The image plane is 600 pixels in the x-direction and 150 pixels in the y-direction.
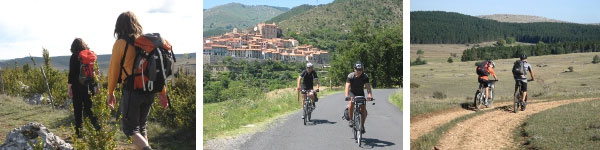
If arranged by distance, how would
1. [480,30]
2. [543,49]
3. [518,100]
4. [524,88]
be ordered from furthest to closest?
1. [480,30]
2. [543,49]
3. [518,100]
4. [524,88]

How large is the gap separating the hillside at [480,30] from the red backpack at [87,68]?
392 inches

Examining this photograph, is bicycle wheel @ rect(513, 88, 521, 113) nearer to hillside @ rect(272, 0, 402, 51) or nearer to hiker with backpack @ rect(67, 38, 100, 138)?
hillside @ rect(272, 0, 402, 51)

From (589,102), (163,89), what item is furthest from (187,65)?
(589,102)

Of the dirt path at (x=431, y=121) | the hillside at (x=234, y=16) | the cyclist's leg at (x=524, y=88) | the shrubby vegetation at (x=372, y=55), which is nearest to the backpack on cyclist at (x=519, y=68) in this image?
the cyclist's leg at (x=524, y=88)

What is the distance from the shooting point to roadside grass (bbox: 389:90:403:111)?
8422mm

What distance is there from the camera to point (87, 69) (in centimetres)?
656

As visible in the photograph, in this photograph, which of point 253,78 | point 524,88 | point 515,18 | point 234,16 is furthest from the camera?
point 515,18

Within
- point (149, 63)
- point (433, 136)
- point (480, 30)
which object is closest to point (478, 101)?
point (433, 136)

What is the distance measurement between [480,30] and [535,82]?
3155 millimetres

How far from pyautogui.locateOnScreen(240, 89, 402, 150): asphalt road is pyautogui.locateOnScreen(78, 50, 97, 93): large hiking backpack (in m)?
2.22

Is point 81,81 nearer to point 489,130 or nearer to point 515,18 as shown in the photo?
point 489,130

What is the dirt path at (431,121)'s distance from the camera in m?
13.1

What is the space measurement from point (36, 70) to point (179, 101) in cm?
160

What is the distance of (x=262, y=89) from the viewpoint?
838cm
